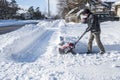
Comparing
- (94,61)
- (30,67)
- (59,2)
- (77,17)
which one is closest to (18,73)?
(30,67)

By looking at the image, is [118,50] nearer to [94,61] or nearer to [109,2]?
[94,61]

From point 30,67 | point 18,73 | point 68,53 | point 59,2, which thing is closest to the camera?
point 18,73

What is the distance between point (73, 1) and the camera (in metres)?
67.2

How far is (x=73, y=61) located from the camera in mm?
9812

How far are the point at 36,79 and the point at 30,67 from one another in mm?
1547

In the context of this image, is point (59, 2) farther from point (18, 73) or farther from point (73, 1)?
point (18, 73)

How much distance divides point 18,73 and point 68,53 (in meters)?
3.58

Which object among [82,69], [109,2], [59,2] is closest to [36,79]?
[82,69]

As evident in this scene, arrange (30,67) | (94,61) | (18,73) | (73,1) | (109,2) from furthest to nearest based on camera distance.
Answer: (109,2) → (73,1) → (94,61) → (30,67) → (18,73)

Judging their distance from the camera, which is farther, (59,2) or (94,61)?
(59,2)

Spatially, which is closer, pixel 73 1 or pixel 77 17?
pixel 77 17

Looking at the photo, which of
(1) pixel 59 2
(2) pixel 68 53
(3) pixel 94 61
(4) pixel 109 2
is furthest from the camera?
(1) pixel 59 2

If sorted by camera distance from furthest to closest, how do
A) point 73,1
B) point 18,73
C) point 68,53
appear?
1. point 73,1
2. point 68,53
3. point 18,73

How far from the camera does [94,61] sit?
9.80 metres
